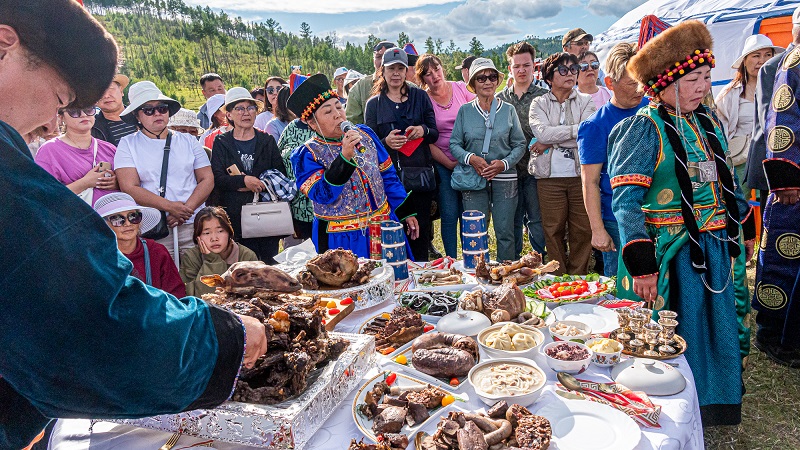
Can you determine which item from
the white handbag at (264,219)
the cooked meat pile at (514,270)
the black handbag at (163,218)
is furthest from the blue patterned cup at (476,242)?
the black handbag at (163,218)

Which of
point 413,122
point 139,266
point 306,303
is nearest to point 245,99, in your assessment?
point 413,122

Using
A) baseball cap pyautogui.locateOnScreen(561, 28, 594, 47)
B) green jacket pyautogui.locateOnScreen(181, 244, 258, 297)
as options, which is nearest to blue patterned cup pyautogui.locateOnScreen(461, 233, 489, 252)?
green jacket pyautogui.locateOnScreen(181, 244, 258, 297)

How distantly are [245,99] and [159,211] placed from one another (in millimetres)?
1487

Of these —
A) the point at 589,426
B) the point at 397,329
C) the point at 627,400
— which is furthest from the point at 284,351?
the point at 627,400

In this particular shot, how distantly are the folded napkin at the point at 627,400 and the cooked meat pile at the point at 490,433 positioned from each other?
0.95 feet

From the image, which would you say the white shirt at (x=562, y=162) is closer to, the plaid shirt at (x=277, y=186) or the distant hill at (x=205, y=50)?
the plaid shirt at (x=277, y=186)

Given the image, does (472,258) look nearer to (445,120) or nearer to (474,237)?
(474,237)

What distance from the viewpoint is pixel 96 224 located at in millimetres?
982

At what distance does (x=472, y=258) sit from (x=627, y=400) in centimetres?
138

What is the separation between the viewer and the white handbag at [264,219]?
14.5ft

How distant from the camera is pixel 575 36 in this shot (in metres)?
6.27

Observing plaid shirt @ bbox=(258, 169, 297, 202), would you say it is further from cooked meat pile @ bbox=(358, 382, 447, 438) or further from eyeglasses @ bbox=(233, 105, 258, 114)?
cooked meat pile @ bbox=(358, 382, 447, 438)

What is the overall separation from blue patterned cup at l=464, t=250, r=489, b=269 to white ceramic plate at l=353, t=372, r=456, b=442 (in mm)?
1153

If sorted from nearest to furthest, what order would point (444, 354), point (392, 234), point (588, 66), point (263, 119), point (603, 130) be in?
point (444, 354) < point (392, 234) < point (603, 130) < point (588, 66) < point (263, 119)
